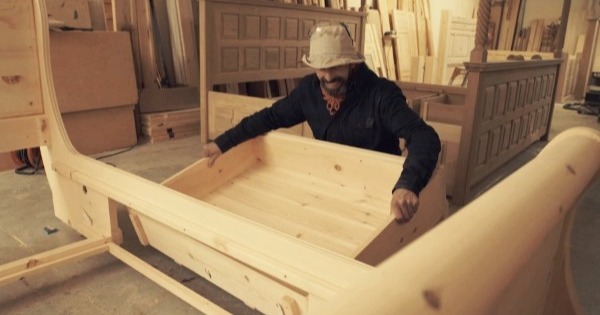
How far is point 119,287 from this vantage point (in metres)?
1.85

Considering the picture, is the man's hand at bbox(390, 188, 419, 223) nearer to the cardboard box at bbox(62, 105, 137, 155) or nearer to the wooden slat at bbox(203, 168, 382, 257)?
the wooden slat at bbox(203, 168, 382, 257)

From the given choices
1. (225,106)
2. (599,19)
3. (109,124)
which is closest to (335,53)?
(225,106)

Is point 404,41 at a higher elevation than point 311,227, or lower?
higher

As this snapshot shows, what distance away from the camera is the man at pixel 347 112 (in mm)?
1653

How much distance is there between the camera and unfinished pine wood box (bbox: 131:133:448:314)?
1428mm

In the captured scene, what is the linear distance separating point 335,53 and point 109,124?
9.28 ft

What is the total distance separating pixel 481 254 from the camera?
0.43 m

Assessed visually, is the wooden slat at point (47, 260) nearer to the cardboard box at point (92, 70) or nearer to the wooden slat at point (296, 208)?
the wooden slat at point (296, 208)

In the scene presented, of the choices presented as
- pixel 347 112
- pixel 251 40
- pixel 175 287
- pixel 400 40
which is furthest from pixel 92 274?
pixel 400 40

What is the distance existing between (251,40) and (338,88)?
2.55m

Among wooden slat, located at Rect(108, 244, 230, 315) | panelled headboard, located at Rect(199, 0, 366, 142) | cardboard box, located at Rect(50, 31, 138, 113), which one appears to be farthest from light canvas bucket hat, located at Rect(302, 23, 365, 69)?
cardboard box, located at Rect(50, 31, 138, 113)

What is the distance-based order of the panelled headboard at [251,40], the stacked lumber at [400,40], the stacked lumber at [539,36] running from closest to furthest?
the panelled headboard at [251,40]
the stacked lumber at [400,40]
the stacked lumber at [539,36]

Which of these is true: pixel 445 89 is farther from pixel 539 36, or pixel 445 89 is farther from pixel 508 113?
pixel 539 36

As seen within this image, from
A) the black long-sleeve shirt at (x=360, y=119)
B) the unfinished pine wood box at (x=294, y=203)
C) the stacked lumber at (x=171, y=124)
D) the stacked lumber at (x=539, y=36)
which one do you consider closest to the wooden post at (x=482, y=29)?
the black long-sleeve shirt at (x=360, y=119)
